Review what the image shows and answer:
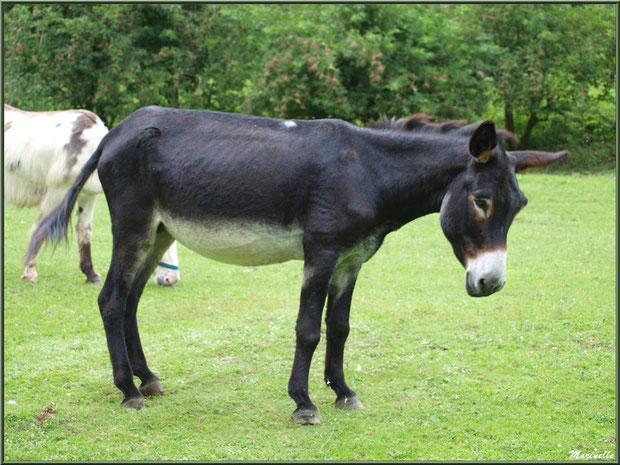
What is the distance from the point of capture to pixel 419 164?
5.02 m

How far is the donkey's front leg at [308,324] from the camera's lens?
4.91m

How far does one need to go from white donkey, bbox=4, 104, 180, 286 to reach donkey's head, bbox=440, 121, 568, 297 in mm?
5357

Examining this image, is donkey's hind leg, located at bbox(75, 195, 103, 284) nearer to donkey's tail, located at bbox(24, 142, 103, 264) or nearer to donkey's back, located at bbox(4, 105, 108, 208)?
donkey's back, located at bbox(4, 105, 108, 208)

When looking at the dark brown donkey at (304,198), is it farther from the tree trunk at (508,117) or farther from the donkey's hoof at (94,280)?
the tree trunk at (508,117)

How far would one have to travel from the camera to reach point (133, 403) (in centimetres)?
533

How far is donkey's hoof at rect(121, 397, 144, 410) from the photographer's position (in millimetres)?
5328

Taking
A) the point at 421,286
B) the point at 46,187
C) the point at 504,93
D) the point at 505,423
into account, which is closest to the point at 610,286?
the point at 421,286

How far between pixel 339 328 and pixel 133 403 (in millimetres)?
1671

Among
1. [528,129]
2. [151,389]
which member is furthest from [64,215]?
[528,129]

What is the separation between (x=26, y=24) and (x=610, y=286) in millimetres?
18139

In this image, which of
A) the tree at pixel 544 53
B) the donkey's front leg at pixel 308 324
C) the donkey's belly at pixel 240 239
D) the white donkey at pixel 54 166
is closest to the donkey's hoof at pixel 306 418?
the donkey's front leg at pixel 308 324

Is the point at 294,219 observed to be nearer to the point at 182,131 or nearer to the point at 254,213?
the point at 254,213

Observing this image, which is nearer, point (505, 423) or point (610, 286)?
point (505, 423)

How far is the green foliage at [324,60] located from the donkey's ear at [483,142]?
1476cm
